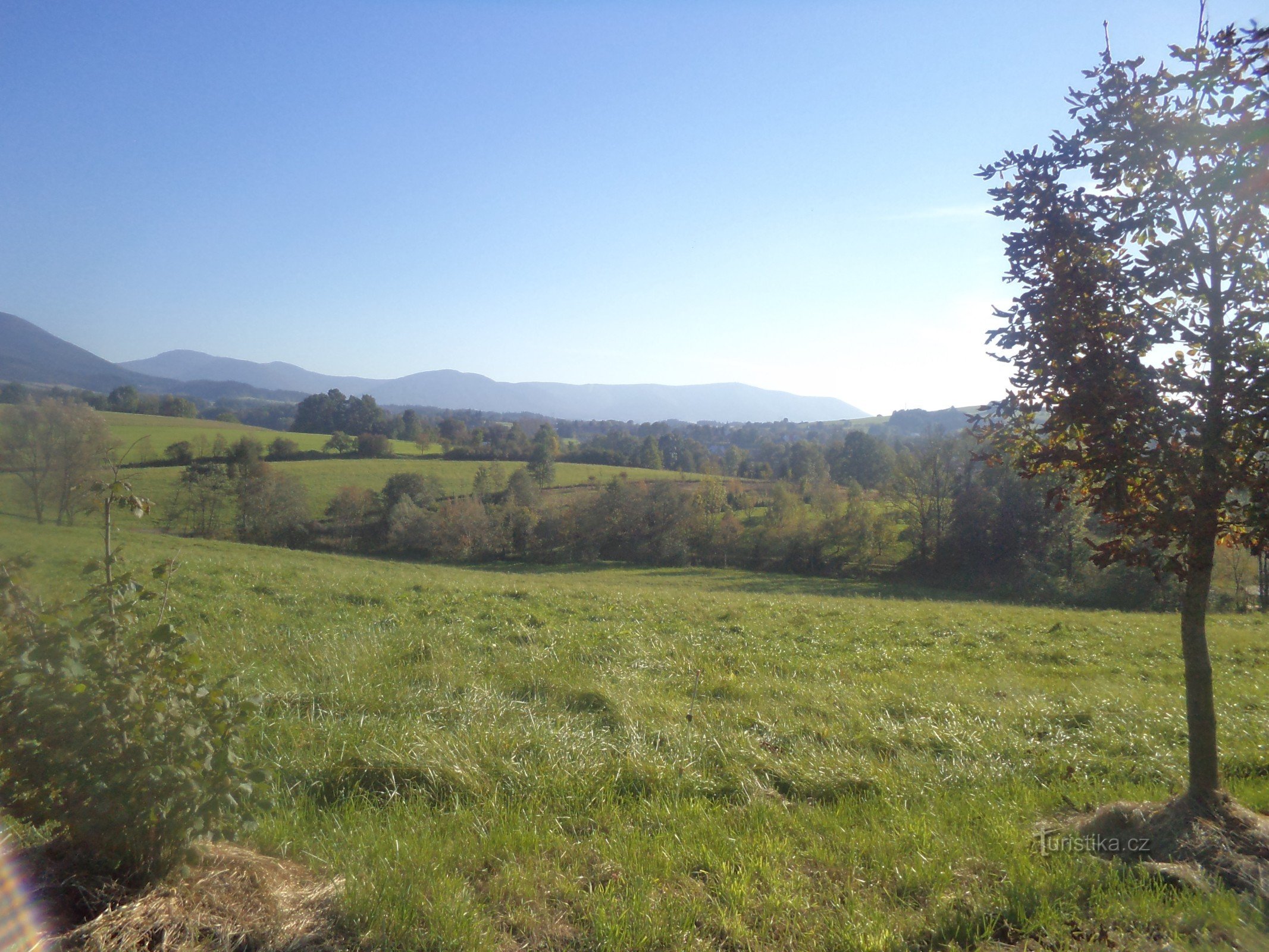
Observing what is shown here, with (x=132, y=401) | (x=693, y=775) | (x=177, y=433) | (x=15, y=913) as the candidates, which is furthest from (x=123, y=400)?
(x=693, y=775)

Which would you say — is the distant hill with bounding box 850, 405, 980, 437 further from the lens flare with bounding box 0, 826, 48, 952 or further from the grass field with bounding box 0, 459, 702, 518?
the lens flare with bounding box 0, 826, 48, 952

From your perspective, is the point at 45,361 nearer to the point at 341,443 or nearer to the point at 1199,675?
the point at 1199,675

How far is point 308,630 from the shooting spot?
10.3 meters

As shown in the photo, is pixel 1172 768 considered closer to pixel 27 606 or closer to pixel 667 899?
pixel 667 899

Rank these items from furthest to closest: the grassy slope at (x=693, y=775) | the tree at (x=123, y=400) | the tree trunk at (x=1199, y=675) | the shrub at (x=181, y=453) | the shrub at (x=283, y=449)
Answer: the shrub at (x=283, y=449), the shrub at (x=181, y=453), the tree at (x=123, y=400), the tree trunk at (x=1199, y=675), the grassy slope at (x=693, y=775)

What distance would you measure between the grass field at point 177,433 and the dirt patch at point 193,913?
374 cm

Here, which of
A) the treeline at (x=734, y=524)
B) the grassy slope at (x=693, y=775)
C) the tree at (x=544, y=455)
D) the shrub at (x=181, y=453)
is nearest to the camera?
the grassy slope at (x=693, y=775)

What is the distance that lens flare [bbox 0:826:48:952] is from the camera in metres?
2.74

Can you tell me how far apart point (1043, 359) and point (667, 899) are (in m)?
4.34

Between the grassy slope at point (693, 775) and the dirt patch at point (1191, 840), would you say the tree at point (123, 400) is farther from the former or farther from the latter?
the dirt patch at point (1191, 840)

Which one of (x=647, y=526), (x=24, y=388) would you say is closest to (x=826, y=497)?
(x=647, y=526)

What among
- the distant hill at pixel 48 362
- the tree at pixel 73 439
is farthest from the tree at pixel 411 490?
the tree at pixel 73 439

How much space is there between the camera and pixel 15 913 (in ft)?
9.55

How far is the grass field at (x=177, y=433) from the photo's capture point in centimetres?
900
